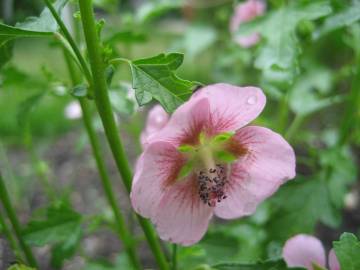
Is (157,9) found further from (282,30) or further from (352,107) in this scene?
(352,107)

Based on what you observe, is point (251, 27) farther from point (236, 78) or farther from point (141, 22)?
point (236, 78)

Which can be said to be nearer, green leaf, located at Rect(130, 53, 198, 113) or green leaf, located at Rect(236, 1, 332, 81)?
green leaf, located at Rect(130, 53, 198, 113)

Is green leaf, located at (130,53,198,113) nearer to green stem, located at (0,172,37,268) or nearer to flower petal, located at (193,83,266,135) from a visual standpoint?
flower petal, located at (193,83,266,135)

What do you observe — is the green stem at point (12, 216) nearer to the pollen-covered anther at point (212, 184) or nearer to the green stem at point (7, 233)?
the green stem at point (7, 233)

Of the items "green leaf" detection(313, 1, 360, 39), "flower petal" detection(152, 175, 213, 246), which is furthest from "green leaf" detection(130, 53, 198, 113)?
"green leaf" detection(313, 1, 360, 39)

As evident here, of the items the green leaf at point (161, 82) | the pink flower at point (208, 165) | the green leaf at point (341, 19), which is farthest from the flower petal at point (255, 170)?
the green leaf at point (341, 19)

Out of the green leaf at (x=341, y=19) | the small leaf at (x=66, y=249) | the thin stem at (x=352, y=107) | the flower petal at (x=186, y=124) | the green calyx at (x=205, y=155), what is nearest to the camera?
the flower petal at (x=186, y=124)

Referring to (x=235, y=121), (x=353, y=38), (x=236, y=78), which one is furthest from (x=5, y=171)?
(x=235, y=121)

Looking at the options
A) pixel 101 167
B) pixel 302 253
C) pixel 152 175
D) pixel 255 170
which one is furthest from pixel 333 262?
pixel 101 167
